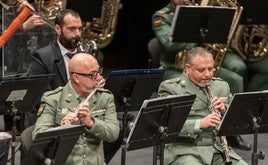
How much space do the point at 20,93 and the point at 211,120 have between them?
1.61 meters

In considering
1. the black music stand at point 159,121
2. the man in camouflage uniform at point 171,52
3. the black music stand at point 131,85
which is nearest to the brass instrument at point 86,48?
the black music stand at point 131,85

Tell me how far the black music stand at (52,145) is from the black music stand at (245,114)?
50.4 inches

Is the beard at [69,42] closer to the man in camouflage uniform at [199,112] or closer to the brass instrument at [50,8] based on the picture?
the brass instrument at [50,8]

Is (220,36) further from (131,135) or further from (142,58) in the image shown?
(142,58)

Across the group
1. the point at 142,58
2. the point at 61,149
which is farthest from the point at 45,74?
the point at 142,58

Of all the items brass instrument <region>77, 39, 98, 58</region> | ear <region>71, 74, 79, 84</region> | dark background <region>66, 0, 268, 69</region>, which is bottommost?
dark background <region>66, 0, 268, 69</region>

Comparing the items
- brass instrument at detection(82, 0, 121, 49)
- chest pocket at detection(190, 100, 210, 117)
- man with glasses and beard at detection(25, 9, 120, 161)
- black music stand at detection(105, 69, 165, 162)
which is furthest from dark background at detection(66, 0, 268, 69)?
chest pocket at detection(190, 100, 210, 117)

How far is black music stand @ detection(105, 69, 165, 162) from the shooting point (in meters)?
6.55

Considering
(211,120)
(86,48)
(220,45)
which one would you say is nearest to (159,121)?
(211,120)

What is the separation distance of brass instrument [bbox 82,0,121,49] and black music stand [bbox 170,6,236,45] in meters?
1.90

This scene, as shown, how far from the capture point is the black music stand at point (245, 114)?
575cm

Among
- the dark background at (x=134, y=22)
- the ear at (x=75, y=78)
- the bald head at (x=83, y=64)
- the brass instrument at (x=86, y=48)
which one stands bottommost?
the dark background at (x=134, y=22)

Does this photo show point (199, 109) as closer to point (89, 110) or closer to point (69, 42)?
point (89, 110)

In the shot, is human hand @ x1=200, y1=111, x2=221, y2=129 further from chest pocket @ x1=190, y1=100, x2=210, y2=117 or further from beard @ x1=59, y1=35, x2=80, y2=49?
beard @ x1=59, y1=35, x2=80, y2=49
